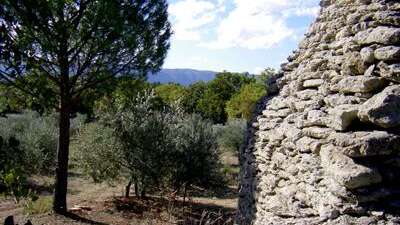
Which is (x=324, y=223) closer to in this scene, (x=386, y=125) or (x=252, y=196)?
(x=386, y=125)

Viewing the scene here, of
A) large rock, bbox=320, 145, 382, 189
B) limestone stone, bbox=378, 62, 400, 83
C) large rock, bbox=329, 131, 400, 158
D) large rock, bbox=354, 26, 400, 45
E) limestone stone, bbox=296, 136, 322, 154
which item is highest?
large rock, bbox=354, 26, 400, 45

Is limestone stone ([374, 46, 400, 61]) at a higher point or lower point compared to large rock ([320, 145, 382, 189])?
higher

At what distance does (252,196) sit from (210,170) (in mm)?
7900

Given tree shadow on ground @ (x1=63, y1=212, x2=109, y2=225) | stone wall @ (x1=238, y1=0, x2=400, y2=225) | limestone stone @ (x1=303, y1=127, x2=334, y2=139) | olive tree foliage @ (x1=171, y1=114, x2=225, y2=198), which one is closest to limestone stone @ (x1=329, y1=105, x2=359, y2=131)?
stone wall @ (x1=238, y1=0, x2=400, y2=225)

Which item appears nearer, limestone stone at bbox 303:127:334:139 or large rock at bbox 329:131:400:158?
large rock at bbox 329:131:400:158

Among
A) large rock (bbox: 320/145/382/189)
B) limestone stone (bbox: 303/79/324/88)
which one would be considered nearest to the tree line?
limestone stone (bbox: 303/79/324/88)

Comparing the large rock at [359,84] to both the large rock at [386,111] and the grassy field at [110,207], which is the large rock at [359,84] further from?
the grassy field at [110,207]

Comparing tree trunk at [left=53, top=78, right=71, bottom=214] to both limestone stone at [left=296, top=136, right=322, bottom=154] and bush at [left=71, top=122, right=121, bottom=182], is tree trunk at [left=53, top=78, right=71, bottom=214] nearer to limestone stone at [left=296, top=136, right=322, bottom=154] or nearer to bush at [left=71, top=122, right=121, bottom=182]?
bush at [left=71, top=122, right=121, bottom=182]

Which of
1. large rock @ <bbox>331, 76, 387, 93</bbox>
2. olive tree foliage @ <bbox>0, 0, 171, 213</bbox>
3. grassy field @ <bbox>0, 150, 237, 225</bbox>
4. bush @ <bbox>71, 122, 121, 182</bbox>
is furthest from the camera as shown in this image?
bush @ <bbox>71, 122, 121, 182</bbox>

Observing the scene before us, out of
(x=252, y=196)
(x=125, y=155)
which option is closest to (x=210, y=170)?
(x=125, y=155)

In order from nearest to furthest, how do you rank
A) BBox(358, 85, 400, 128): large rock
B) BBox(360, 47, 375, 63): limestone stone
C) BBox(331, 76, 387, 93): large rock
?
BBox(358, 85, 400, 128): large rock, BBox(331, 76, 387, 93): large rock, BBox(360, 47, 375, 63): limestone stone

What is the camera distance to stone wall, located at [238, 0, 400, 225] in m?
3.93

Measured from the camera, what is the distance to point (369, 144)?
3.93 m

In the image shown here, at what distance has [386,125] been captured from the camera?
13.3ft
